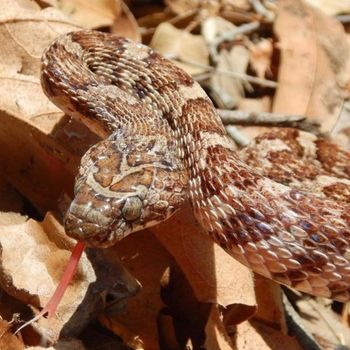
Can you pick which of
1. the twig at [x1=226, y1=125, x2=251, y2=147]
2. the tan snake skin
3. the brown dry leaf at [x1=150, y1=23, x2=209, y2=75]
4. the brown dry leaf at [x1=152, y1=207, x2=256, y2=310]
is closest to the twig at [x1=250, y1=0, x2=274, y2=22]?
the brown dry leaf at [x1=150, y1=23, x2=209, y2=75]

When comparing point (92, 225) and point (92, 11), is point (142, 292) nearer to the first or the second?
point (92, 225)

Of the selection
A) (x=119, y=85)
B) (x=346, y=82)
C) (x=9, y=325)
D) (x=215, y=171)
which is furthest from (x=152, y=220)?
(x=346, y=82)

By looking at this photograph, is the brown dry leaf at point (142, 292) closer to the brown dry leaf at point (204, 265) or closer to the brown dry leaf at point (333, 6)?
the brown dry leaf at point (204, 265)

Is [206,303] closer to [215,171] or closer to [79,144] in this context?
[215,171]

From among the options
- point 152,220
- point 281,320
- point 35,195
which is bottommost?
point 281,320

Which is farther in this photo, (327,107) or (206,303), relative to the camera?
(327,107)

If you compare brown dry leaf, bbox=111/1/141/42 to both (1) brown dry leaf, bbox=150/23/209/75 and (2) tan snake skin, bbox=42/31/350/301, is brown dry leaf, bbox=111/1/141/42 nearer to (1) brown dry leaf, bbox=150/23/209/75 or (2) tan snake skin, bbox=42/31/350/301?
(1) brown dry leaf, bbox=150/23/209/75

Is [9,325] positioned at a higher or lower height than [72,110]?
lower
